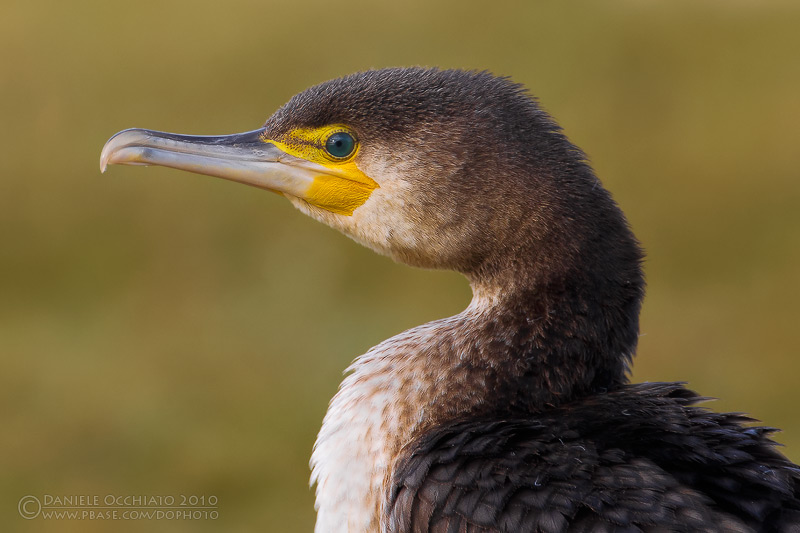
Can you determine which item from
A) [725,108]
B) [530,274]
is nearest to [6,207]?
[725,108]

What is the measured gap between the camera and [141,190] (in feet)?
28.5

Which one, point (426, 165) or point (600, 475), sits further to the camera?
point (426, 165)

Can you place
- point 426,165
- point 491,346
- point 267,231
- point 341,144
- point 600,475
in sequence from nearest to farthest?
point 600,475, point 491,346, point 426,165, point 341,144, point 267,231

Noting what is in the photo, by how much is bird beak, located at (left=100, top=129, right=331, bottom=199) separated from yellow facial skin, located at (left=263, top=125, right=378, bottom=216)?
2 cm

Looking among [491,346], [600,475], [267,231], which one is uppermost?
[267,231]

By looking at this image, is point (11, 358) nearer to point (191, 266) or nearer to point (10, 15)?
point (191, 266)

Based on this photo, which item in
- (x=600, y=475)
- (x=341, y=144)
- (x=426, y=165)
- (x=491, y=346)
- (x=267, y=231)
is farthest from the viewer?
(x=267, y=231)

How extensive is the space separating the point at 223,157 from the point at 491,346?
1.03 metres

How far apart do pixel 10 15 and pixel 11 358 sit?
11.6ft

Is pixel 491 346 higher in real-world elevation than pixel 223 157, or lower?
lower

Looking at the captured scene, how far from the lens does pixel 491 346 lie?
268 centimetres

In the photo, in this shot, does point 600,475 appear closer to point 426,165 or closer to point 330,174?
point 426,165

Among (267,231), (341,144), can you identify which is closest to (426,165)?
(341,144)

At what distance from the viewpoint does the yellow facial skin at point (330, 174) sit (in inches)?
116
